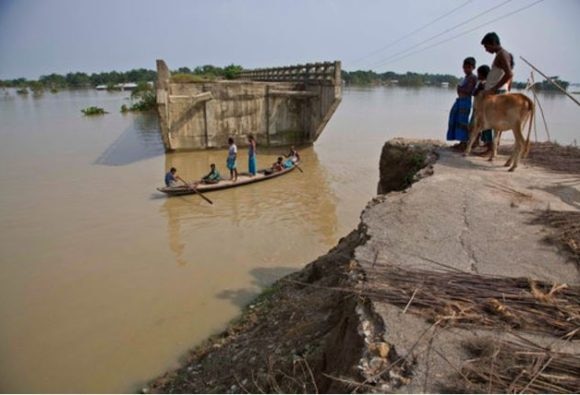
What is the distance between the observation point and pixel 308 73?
19.7m

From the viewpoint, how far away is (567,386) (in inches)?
83.9

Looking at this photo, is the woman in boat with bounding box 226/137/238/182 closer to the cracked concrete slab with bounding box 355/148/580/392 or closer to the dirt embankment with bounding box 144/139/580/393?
the dirt embankment with bounding box 144/139/580/393

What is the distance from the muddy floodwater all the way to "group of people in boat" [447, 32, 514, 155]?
3611 mm

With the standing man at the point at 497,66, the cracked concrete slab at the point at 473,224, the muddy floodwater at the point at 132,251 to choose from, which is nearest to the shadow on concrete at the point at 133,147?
the muddy floodwater at the point at 132,251

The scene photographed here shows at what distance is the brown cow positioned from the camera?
243 inches

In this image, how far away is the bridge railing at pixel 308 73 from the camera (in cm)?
1722

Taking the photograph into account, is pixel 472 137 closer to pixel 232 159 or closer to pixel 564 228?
pixel 564 228

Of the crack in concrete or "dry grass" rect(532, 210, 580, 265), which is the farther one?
"dry grass" rect(532, 210, 580, 265)

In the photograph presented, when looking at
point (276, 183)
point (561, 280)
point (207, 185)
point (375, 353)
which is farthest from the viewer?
point (276, 183)

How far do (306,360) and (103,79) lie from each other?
134 metres

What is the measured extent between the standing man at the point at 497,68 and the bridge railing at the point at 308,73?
10.8 meters

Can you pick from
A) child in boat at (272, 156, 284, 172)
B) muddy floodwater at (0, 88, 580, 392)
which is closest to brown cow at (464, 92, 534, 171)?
muddy floodwater at (0, 88, 580, 392)

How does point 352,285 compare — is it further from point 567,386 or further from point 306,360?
point 567,386

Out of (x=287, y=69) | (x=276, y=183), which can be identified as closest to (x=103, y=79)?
(x=287, y=69)
